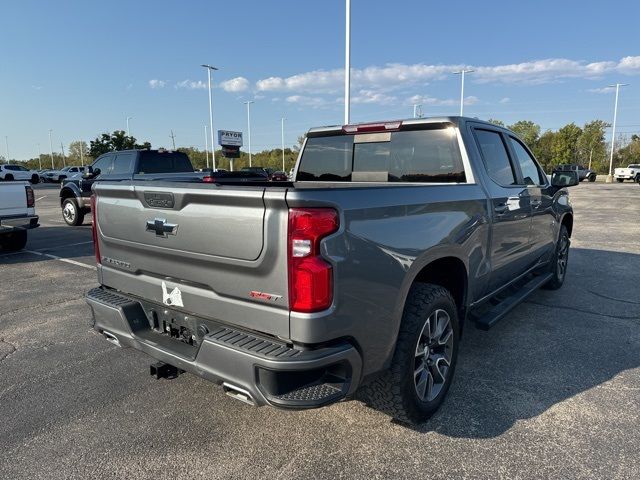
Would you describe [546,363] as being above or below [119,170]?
below

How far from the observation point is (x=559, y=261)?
5871 millimetres

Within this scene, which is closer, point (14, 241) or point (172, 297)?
point (172, 297)

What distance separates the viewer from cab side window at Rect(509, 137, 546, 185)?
178 inches

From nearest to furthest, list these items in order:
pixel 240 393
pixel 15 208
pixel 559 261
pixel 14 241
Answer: pixel 240 393
pixel 559 261
pixel 15 208
pixel 14 241

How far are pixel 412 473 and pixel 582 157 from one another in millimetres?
59873

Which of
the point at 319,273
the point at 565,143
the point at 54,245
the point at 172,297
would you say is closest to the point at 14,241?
the point at 54,245

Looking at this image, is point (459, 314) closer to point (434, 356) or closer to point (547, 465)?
point (434, 356)

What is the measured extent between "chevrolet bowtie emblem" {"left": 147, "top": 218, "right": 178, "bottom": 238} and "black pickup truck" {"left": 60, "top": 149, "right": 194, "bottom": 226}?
8412mm

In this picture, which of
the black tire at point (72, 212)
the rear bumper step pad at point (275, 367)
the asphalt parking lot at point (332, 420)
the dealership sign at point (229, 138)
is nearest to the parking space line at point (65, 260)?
the asphalt parking lot at point (332, 420)

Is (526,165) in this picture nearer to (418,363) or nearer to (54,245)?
(418,363)

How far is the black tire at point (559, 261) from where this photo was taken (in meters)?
5.67

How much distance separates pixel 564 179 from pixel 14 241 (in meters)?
9.86

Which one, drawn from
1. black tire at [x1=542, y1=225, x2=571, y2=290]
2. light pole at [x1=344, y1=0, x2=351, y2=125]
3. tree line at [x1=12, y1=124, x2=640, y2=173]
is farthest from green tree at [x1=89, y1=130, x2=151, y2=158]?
black tire at [x1=542, y1=225, x2=571, y2=290]

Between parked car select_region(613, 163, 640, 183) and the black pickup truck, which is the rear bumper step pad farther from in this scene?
parked car select_region(613, 163, 640, 183)
